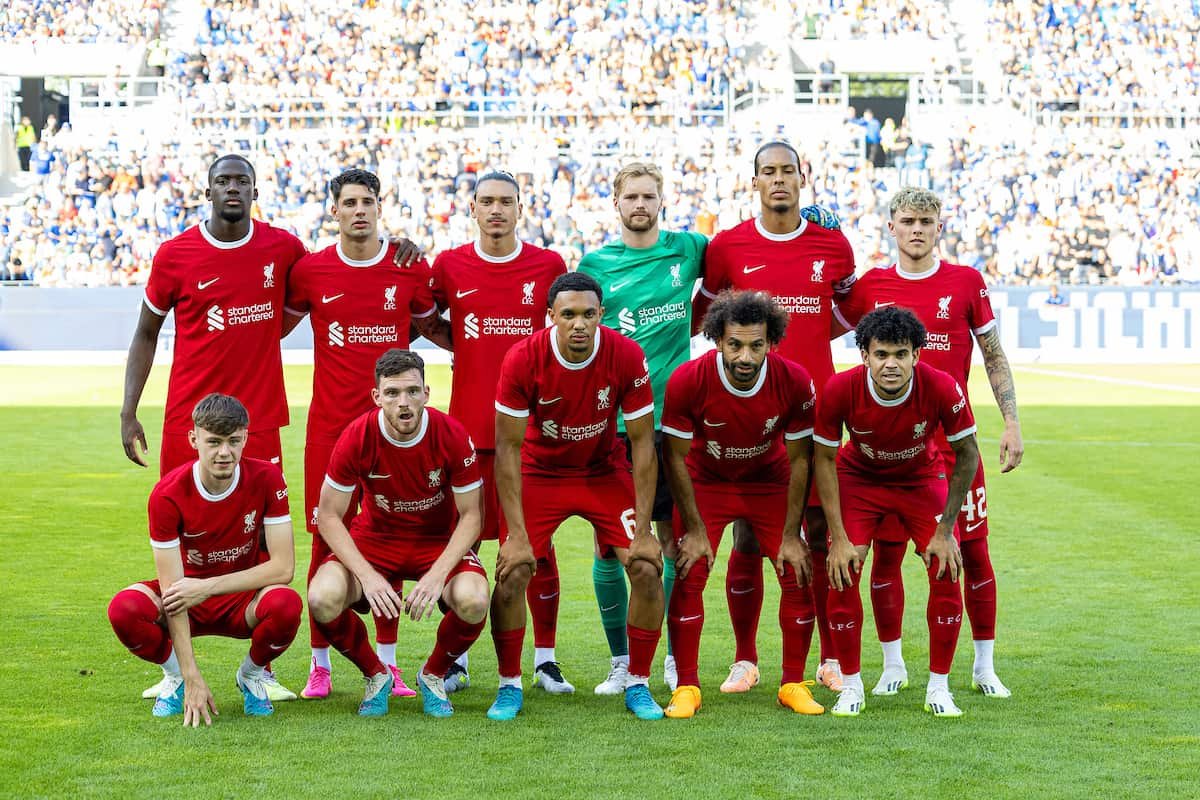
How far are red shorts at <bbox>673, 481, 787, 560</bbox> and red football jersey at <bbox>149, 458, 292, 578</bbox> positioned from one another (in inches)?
65.1

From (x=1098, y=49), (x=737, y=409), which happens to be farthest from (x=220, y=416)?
(x=1098, y=49)

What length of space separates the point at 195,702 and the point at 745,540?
2.26 meters

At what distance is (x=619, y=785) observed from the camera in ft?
15.5

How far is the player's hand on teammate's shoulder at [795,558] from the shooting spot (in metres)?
5.83

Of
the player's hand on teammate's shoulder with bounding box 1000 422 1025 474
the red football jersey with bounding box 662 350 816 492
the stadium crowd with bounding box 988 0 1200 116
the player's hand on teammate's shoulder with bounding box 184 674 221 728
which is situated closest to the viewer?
Answer: the player's hand on teammate's shoulder with bounding box 184 674 221 728

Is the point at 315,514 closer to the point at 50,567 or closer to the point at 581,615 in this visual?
the point at 581,615

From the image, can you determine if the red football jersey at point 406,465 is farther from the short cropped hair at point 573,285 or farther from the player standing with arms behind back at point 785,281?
the player standing with arms behind back at point 785,281

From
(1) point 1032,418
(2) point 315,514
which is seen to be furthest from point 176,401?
(1) point 1032,418

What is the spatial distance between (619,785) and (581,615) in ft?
9.95

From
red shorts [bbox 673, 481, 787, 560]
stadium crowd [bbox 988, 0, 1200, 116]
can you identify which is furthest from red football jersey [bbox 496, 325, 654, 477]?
stadium crowd [bbox 988, 0, 1200, 116]

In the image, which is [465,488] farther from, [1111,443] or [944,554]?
[1111,443]

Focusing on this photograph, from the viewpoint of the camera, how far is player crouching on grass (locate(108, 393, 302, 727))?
18.1 feet

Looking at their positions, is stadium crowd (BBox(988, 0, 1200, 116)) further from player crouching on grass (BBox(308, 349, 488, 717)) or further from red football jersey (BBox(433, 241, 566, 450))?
player crouching on grass (BBox(308, 349, 488, 717))

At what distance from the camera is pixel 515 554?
18.8ft
